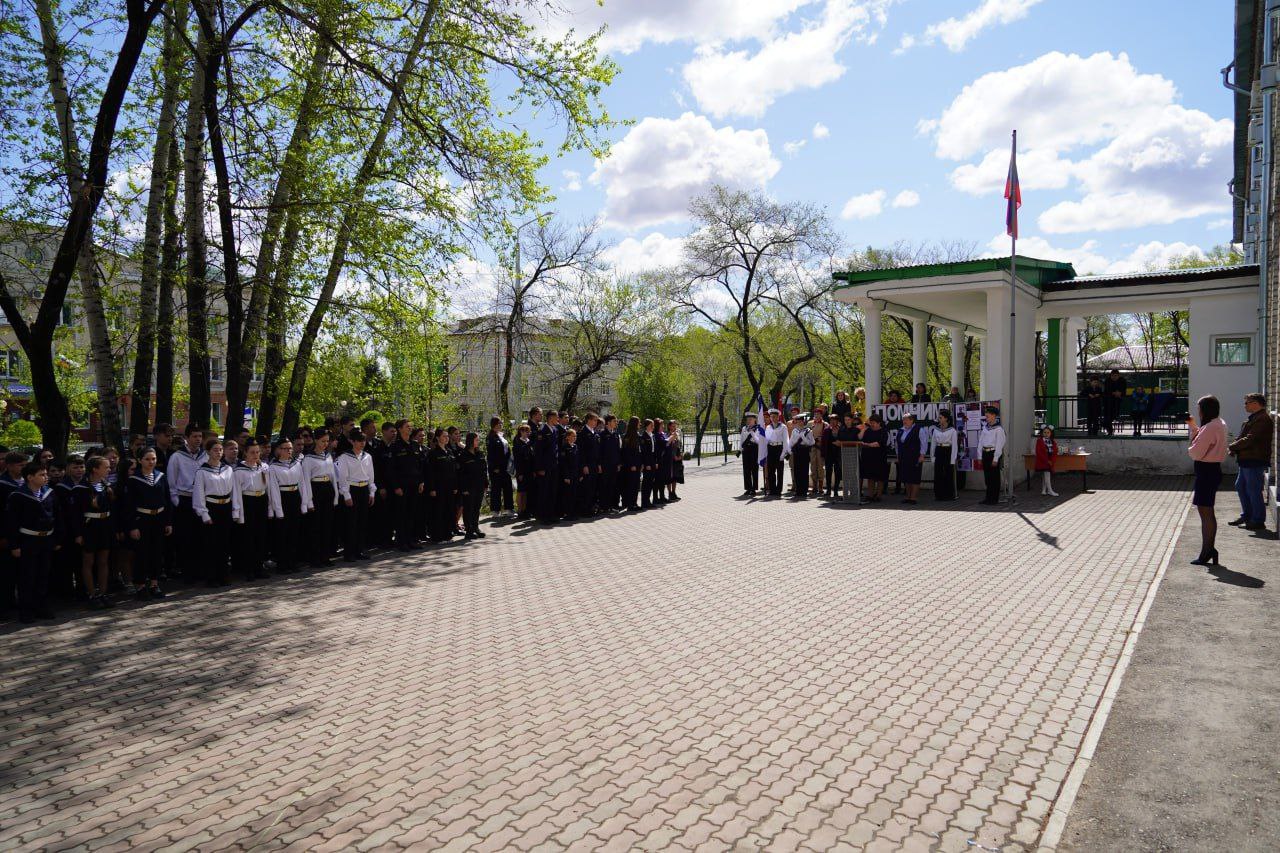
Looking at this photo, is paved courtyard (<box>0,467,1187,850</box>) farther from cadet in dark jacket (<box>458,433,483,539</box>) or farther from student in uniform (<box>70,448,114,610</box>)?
cadet in dark jacket (<box>458,433,483,539</box>)

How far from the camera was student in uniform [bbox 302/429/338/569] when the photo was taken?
10.8m

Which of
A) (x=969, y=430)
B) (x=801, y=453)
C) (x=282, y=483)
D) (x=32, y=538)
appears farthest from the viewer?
(x=801, y=453)

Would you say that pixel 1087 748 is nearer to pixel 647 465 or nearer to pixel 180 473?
pixel 180 473

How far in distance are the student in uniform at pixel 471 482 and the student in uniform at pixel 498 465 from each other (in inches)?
37.2

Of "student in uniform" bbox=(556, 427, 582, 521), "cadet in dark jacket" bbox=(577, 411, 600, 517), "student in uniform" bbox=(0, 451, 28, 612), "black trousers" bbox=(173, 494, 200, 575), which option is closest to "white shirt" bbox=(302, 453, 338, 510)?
"black trousers" bbox=(173, 494, 200, 575)

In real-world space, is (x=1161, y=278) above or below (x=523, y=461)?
above

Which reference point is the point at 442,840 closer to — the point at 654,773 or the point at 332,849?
the point at 332,849

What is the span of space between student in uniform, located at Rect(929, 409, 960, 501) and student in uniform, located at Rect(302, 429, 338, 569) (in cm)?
1196

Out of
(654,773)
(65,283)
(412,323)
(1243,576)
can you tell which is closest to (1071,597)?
(1243,576)

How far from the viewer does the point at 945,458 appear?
55.6 ft

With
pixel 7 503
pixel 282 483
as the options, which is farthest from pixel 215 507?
pixel 7 503

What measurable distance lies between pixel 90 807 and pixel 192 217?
10.6 metres

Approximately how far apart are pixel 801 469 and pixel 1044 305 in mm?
9355

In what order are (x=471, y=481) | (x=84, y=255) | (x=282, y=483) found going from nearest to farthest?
(x=282, y=483)
(x=84, y=255)
(x=471, y=481)
